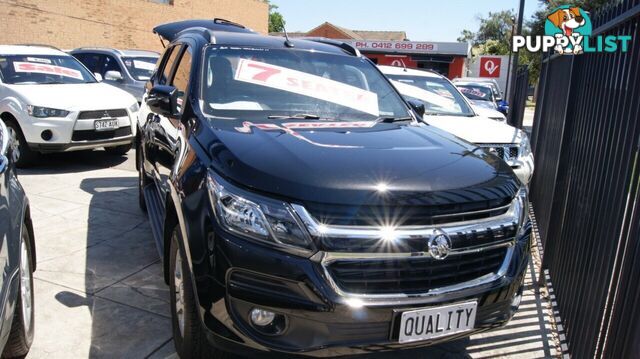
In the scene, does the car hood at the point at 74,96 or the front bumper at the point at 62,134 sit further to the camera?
the car hood at the point at 74,96

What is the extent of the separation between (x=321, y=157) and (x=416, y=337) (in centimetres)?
93

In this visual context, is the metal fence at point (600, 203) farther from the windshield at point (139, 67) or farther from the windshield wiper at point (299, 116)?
the windshield at point (139, 67)

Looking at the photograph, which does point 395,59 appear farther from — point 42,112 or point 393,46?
point 42,112

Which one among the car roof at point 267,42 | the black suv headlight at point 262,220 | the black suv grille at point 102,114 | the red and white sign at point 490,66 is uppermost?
the red and white sign at point 490,66

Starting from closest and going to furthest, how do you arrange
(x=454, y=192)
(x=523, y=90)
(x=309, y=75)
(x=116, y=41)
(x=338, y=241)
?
1. (x=338, y=241)
2. (x=454, y=192)
3. (x=309, y=75)
4. (x=523, y=90)
5. (x=116, y=41)

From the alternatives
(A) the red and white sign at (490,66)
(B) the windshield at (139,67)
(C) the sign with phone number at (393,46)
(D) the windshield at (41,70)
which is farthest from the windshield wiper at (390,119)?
(C) the sign with phone number at (393,46)

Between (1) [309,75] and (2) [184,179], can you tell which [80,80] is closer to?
(1) [309,75]

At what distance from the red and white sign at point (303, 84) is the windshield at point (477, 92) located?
→ 11419mm

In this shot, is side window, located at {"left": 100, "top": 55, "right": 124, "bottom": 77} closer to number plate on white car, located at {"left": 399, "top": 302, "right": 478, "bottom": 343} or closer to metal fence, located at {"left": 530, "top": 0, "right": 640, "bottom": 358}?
metal fence, located at {"left": 530, "top": 0, "right": 640, "bottom": 358}

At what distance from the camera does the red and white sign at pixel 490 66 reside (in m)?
32.7

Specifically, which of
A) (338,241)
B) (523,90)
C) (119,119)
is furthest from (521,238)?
(523,90)

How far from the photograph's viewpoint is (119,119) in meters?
8.06

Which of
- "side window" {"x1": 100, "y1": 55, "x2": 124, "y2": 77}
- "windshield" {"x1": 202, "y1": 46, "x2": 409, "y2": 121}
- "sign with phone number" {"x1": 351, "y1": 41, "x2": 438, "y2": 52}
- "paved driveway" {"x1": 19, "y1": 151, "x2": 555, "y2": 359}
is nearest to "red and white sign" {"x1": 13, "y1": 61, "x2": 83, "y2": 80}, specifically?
"side window" {"x1": 100, "y1": 55, "x2": 124, "y2": 77}

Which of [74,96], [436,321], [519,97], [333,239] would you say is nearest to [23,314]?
[333,239]
